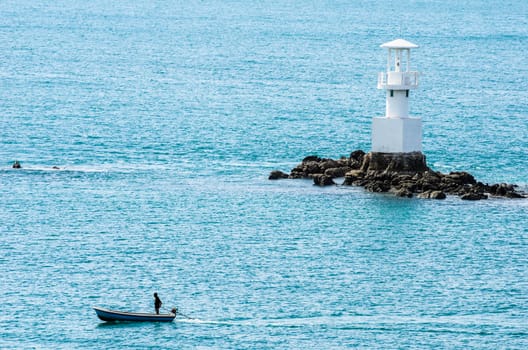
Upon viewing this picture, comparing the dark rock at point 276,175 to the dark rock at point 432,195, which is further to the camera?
the dark rock at point 276,175

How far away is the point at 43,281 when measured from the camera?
71.1 m

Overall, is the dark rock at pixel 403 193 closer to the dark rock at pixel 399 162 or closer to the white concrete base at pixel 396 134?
the dark rock at pixel 399 162

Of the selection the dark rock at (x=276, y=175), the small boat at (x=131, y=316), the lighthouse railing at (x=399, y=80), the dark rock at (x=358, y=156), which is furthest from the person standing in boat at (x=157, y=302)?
the dark rock at (x=358, y=156)

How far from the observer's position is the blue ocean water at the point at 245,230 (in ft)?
211

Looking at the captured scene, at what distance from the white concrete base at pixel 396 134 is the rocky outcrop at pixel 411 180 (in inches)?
16.4

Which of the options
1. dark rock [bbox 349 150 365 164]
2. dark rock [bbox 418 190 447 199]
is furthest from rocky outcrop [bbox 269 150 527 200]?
dark rock [bbox 349 150 365 164]

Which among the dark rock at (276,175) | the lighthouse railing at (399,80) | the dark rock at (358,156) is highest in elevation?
the lighthouse railing at (399,80)

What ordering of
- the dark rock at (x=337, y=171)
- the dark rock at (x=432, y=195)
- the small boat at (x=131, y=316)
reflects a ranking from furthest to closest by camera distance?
the dark rock at (x=337, y=171) → the dark rock at (x=432, y=195) → the small boat at (x=131, y=316)

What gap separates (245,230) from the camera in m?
82.8

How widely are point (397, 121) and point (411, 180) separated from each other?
12.4 feet

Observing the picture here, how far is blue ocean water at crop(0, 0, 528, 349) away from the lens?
211ft

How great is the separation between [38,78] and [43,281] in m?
91.9

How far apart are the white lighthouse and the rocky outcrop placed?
0.57 m

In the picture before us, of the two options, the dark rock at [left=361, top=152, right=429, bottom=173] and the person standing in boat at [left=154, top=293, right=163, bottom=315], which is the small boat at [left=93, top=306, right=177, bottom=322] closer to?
the person standing in boat at [left=154, top=293, right=163, bottom=315]
